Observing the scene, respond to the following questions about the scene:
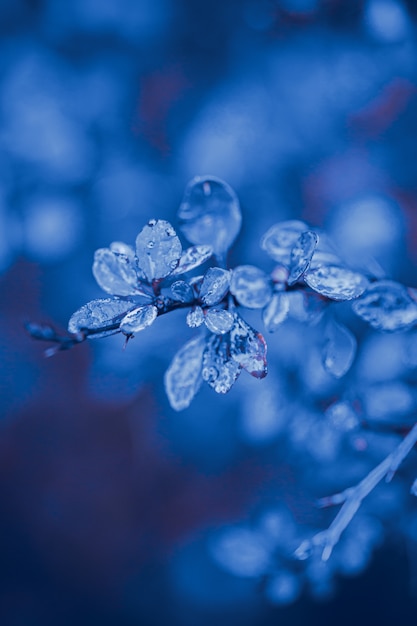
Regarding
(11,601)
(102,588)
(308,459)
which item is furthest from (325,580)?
(11,601)

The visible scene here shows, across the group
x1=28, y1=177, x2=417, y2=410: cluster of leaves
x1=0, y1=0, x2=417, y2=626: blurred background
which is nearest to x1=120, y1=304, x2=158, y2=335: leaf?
x1=28, y1=177, x2=417, y2=410: cluster of leaves

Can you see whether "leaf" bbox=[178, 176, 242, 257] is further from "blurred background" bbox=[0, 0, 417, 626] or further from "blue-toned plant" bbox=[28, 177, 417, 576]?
"blurred background" bbox=[0, 0, 417, 626]

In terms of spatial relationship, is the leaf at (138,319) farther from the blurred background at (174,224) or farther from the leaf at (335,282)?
the blurred background at (174,224)

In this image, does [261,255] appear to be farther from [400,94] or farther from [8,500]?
[8,500]

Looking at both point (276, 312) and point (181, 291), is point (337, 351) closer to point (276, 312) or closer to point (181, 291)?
point (276, 312)

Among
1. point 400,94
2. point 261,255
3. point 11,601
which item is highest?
point 400,94

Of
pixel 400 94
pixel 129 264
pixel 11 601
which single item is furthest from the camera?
pixel 11 601
